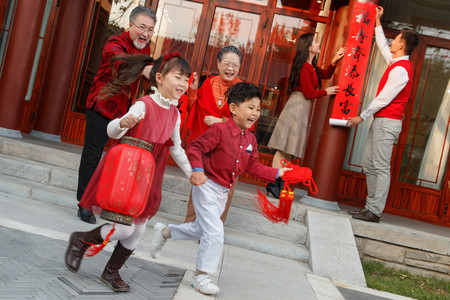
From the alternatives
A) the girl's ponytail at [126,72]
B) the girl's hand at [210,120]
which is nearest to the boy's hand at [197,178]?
the girl's ponytail at [126,72]

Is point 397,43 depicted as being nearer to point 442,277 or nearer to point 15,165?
point 442,277

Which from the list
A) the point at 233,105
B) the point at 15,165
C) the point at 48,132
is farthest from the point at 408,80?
the point at 48,132

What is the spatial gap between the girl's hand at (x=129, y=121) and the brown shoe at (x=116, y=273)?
0.75 m

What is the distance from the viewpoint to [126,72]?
3062 mm

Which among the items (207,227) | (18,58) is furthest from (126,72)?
(18,58)

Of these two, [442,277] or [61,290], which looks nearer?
[61,290]

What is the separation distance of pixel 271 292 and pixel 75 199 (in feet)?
7.89

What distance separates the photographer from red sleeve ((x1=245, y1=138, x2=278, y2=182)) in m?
3.15

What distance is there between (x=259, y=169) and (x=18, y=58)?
13.4ft

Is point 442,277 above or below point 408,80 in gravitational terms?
below

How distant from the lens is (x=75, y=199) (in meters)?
4.66

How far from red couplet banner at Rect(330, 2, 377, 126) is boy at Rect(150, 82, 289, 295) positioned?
8.16 feet

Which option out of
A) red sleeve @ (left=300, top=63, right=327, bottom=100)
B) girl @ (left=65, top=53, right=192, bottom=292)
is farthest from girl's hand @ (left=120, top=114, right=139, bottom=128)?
red sleeve @ (left=300, top=63, right=327, bottom=100)

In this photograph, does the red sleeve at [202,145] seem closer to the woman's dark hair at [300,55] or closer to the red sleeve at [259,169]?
the red sleeve at [259,169]
